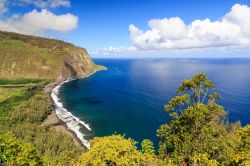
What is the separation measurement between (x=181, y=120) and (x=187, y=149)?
5.21m

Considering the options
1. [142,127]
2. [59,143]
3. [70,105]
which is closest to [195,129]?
[59,143]

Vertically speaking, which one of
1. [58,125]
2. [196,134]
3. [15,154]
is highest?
[196,134]

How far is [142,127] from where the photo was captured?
9475 cm

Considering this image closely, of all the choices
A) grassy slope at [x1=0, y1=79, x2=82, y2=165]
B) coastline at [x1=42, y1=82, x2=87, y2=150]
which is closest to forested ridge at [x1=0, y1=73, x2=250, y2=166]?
grassy slope at [x1=0, y1=79, x2=82, y2=165]

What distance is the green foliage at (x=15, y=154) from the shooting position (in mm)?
32688

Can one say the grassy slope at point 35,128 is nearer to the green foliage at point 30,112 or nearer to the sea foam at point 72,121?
the green foliage at point 30,112

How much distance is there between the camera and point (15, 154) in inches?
1388

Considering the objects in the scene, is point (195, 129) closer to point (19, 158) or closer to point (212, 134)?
point (212, 134)

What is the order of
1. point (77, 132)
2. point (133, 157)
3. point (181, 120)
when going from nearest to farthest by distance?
point (133, 157), point (181, 120), point (77, 132)

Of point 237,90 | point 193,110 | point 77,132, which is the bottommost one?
point 77,132

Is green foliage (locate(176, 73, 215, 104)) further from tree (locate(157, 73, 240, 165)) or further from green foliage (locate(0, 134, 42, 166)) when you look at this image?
green foliage (locate(0, 134, 42, 166))

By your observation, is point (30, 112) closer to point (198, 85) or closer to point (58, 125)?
point (58, 125)

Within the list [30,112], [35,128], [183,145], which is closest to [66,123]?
[35,128]

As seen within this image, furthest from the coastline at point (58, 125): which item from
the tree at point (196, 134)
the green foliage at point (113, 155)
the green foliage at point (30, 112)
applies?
the green foliage at point (113, 155)
